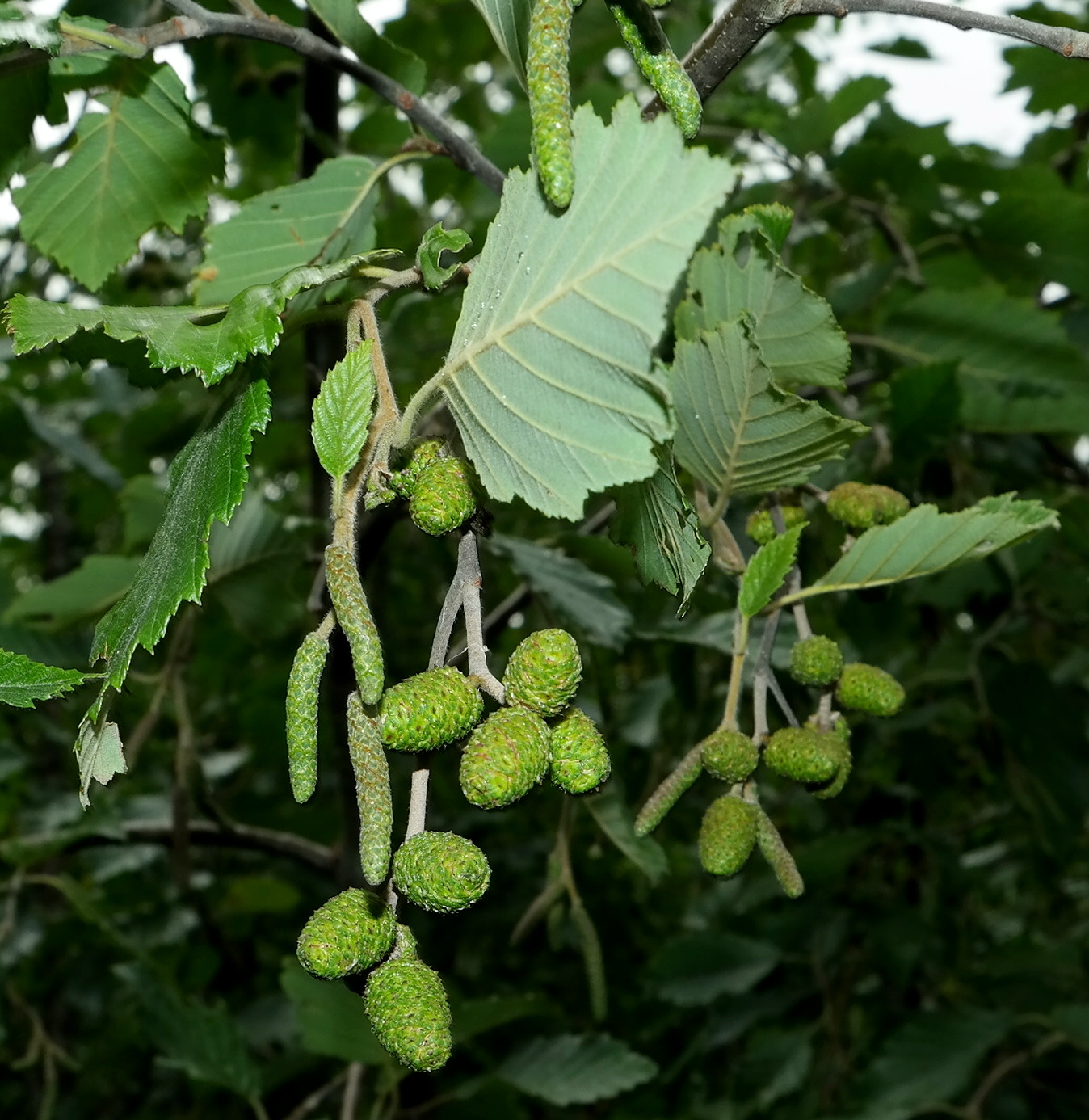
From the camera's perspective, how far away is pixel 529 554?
1559 millimetres

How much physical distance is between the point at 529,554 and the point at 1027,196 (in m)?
1.23

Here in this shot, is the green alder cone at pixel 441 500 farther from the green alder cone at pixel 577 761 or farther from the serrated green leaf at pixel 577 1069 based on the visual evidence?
the serrated green leaf at pixel 577 1069

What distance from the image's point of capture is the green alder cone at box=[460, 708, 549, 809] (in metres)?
0.64

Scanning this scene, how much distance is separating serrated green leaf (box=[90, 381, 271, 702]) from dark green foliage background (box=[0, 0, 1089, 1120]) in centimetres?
20

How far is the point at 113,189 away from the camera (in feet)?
4.21

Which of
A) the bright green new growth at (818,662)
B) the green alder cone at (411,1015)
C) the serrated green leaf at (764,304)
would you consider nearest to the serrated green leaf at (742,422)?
the serrated green leaf at (764,304)

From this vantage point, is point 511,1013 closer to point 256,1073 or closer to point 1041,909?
point 256,1073

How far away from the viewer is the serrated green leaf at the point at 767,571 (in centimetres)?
86

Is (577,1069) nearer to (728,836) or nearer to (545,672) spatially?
(728,836)

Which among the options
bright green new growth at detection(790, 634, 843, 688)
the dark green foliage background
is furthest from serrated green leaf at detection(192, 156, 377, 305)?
bright green new growth at detection(790, 634, 843, 688)

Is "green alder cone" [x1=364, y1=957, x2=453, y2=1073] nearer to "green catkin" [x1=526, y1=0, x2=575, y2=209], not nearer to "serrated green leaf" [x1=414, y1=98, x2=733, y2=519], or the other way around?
"serrated green leaf" [x1=414, y1=98, x2=733, y2=519]

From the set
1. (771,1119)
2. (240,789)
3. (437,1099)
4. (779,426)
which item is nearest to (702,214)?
(779,426)

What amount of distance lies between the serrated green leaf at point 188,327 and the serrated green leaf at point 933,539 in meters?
0.49

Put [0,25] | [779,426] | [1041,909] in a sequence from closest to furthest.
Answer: [0,25] < [779,426] < [1041,909]
